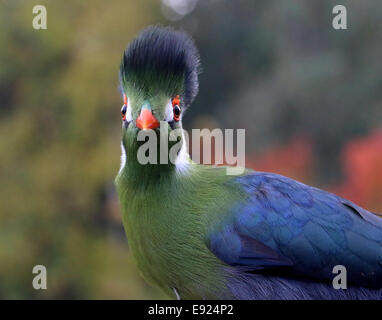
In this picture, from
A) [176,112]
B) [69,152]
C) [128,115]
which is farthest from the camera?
[69,152]

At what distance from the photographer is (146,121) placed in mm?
2932

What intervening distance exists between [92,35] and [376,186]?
8223 mm

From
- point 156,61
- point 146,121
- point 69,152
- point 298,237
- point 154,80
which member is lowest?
point 298,237

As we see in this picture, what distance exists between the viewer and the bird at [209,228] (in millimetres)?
3129

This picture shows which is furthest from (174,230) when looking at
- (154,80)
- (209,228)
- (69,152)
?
(69,152)

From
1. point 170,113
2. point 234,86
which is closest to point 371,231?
point 170,113

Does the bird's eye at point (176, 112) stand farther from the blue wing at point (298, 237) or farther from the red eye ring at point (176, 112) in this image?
the blue wing at point (298, 237)

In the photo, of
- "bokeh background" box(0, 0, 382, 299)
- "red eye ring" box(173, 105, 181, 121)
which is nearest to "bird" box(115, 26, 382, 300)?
"red eye ring" box(173, 105, 181, 121)

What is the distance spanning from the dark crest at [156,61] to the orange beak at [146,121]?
22 centimetres

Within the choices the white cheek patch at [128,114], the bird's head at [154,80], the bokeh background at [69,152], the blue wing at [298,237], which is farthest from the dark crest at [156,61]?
the bokeh background at [69,152]

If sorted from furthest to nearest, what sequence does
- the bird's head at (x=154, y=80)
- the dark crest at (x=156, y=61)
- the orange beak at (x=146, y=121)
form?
1. the dark crest at (x=156, y=61)
2. the bird's head at (x=154, y=80)
3. the orange beak at (x=146, y=121)

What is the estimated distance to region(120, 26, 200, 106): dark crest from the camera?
3.18m

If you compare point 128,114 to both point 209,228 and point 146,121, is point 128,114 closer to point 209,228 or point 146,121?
point 146,121

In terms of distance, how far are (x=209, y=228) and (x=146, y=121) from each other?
76cm
